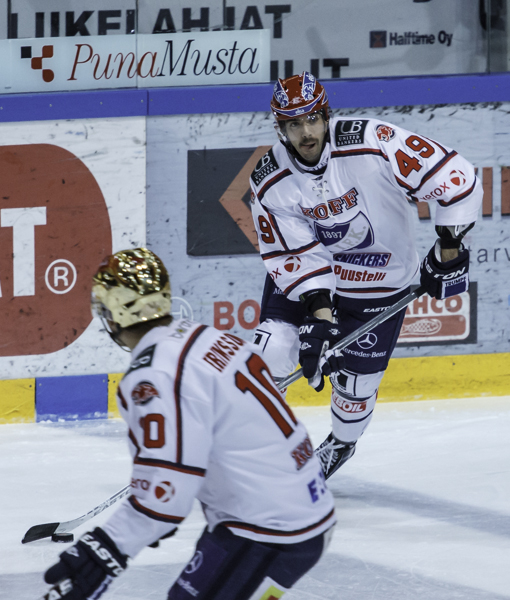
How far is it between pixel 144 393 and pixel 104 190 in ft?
8.87

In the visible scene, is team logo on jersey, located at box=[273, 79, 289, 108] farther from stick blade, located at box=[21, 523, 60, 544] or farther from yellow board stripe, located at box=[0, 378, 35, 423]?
yellow board stripe, located at box=[0, 378, 35, 423]

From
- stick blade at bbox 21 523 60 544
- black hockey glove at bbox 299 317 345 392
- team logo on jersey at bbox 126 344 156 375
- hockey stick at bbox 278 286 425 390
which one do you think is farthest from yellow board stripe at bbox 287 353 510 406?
team logo on jersey at bbox 126 344 156 375

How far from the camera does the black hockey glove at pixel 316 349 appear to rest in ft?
8.35

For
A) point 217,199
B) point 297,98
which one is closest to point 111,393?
point 217,199

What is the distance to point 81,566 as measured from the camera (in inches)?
53.9

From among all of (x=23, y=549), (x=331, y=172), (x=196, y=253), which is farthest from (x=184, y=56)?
(x=23, y=549)

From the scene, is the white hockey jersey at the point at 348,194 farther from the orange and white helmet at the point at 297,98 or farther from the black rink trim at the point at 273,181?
the orange and white helmet at the point at 297,98

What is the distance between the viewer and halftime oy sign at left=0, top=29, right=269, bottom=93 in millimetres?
3992

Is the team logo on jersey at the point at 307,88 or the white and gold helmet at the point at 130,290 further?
the team logo on jersey at the point at 307,88

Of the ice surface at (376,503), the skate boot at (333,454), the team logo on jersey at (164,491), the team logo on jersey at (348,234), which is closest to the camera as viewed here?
the team logo on jersey at (164,491)

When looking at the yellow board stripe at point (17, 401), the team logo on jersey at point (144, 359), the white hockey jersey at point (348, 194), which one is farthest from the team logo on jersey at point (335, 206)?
the yellow board stripe at point (17, 401)

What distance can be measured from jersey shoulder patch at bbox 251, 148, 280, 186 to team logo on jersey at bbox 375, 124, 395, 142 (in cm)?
31

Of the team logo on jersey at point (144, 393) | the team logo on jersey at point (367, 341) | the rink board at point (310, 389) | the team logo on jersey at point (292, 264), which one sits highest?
the team logo on jersey at point (292, 264)

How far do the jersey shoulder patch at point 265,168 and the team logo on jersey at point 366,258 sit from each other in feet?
1.19
